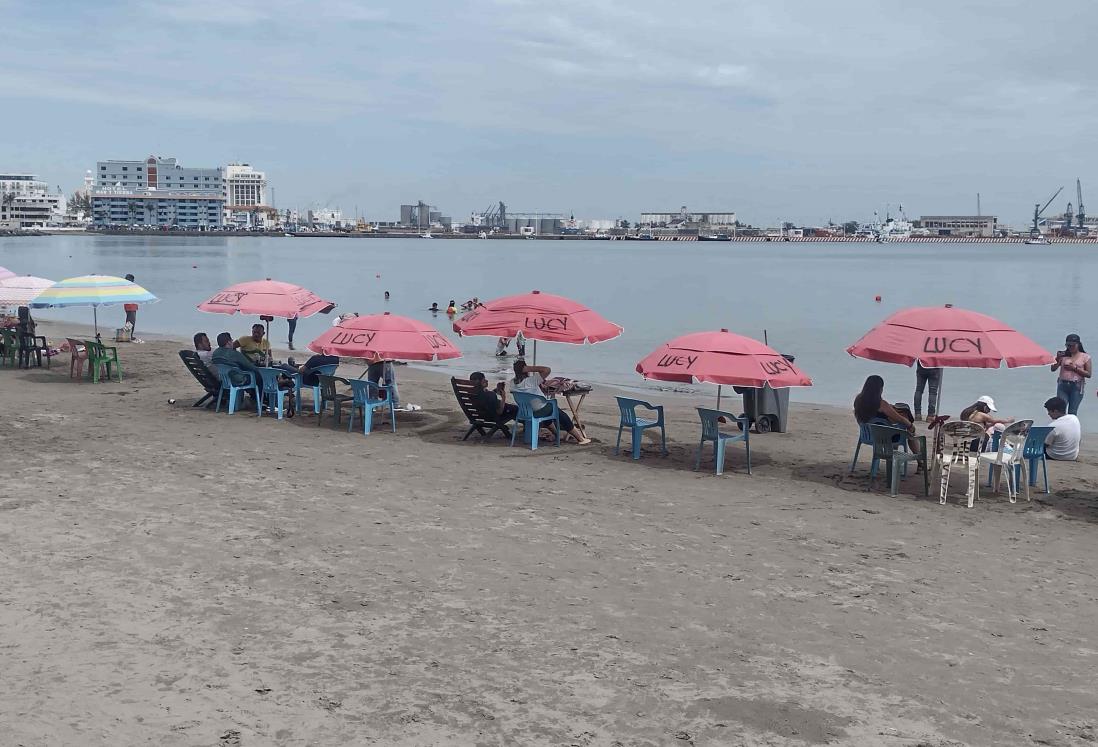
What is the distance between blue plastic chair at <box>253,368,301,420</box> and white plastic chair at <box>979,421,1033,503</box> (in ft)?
27.2

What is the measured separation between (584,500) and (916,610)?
344cm

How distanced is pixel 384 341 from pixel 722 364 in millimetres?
3995

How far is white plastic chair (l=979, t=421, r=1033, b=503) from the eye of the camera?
9516mm

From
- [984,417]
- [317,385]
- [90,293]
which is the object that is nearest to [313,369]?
[317,385]

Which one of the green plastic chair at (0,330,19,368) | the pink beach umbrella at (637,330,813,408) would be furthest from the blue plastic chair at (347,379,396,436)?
the green plastic chair at (0,330,19,368)

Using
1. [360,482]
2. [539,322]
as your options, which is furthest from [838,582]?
[539,322]

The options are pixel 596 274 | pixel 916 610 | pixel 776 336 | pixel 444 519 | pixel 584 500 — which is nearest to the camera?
pixel 916 610

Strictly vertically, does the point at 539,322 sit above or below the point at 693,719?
above

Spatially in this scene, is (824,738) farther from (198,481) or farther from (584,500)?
(198,481)

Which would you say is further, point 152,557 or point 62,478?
point 62,478

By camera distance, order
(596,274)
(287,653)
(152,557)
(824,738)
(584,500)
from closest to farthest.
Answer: (824,738) → (287,653) → (152,557) → (584,500) → (596,274)

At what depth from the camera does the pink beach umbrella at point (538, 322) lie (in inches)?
454

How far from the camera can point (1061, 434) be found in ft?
36.6

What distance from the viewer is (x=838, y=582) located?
7.04 meters
